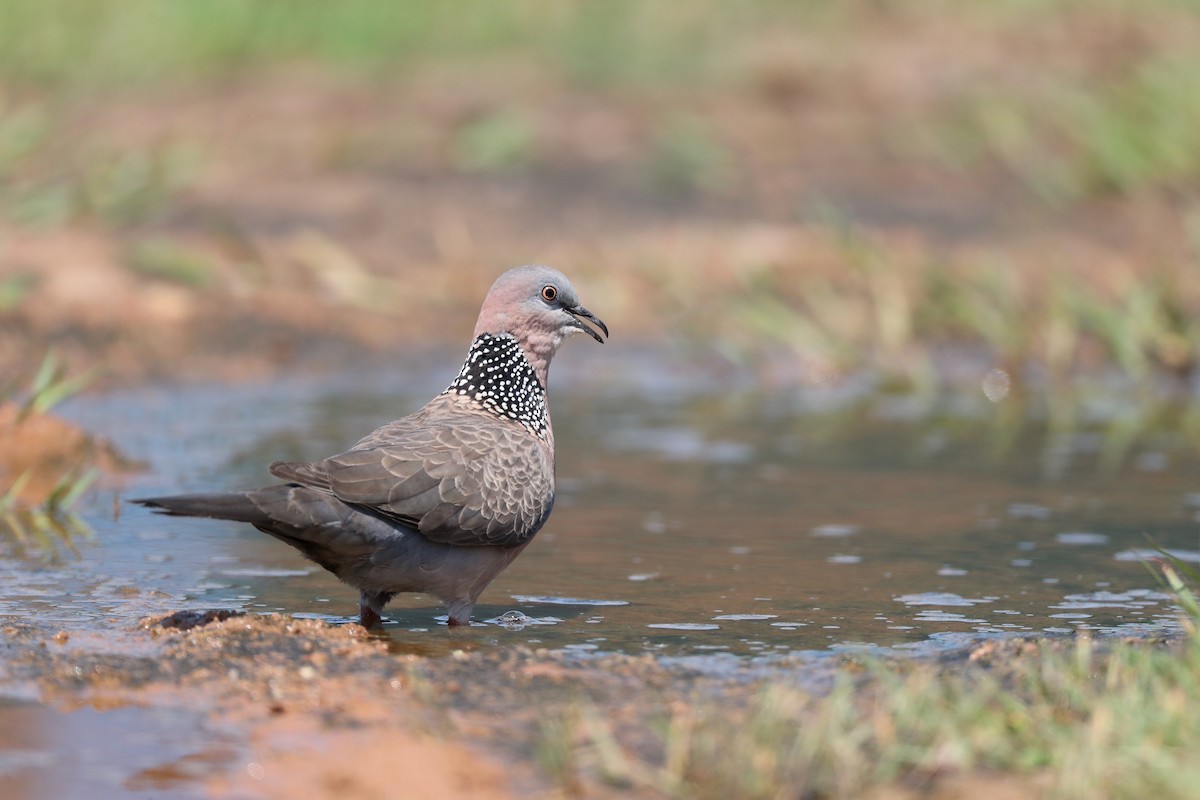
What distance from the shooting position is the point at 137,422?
951 centimetres

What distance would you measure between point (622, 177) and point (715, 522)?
22.7 feet

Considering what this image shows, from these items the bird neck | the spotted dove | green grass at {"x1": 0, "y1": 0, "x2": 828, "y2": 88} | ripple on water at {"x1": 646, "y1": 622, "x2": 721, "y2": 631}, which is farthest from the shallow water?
green grass at {"x1": 0, "y1": 0, "x2": 828, "y2": 88}

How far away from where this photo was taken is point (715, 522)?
7785 millimetres

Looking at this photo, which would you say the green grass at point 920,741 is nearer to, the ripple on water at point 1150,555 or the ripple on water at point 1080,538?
the ripple on water at point 1150,555

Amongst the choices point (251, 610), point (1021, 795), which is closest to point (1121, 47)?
point (251, 610)

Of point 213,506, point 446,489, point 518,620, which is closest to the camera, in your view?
point 213,506

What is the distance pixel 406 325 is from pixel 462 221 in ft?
5.47

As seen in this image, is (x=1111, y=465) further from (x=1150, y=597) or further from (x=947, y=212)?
(x=947, y=212)

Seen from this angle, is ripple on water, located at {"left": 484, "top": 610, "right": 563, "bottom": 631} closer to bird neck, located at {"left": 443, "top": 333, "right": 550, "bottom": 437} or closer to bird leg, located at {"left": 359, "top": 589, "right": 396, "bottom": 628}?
bird leg, located at {"left": 359, "top": 589, "right": 396, "bottom": 628}

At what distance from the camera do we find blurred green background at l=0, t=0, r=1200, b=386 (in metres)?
11.2

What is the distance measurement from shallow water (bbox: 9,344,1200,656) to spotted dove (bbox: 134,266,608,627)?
0.85 feet

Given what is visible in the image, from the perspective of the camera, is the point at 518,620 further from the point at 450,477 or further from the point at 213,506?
the point at 213,506

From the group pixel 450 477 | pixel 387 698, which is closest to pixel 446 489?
pixel 450 477

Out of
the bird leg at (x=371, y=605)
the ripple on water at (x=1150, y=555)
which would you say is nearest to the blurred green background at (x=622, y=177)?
the ripple on water at (x=1150, y=555)
